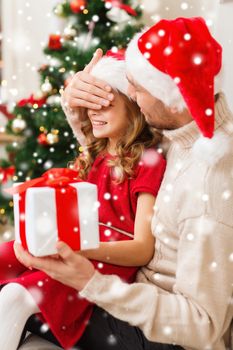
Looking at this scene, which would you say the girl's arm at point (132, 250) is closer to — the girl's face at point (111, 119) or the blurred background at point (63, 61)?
the girl's face at point (111, 119)

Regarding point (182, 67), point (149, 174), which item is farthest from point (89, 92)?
point (182, 67)

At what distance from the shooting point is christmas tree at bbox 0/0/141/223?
8.13 feet

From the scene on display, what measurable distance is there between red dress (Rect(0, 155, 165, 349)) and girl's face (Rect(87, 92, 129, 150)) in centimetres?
11

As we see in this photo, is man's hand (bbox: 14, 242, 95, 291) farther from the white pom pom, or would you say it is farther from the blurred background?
the blurred background

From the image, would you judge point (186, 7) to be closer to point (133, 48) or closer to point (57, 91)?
point (57, 91)

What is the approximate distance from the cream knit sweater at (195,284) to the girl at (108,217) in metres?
0.17

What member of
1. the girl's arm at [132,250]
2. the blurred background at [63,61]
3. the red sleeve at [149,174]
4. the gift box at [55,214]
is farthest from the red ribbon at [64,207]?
the blurred background at [63,61]

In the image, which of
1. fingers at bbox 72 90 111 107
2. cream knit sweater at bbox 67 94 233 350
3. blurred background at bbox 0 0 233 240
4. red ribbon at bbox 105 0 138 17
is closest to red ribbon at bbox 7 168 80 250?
cream knit sweater at bbox 67 94 233 350

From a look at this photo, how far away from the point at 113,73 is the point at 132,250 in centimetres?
52

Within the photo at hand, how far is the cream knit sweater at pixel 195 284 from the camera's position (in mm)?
1062

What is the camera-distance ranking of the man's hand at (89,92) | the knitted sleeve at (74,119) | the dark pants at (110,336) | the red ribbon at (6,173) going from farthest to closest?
the red ribbon at (6,173) → the knitted sleeve at (74,119) → the man's hand at (89,92) → the dark pants at (110,336)

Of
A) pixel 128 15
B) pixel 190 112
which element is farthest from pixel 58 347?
pixel 128 15

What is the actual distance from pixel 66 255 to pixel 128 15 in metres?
1.86

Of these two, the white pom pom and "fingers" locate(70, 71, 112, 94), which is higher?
the white pom pom
